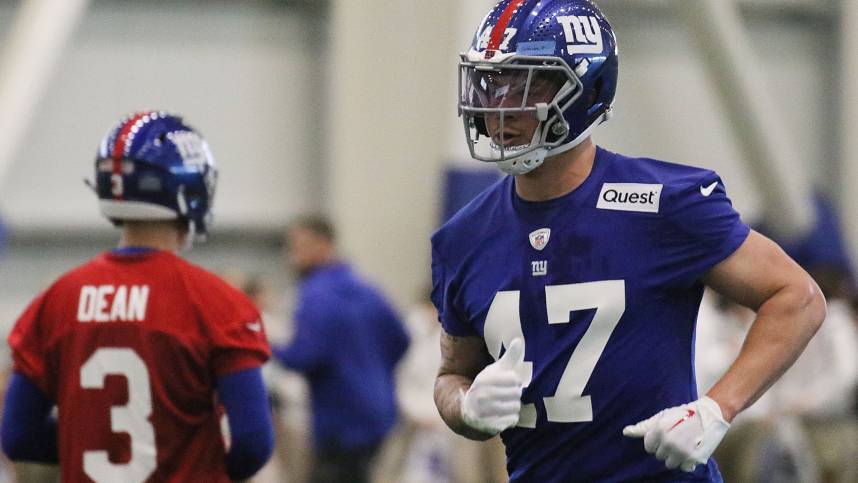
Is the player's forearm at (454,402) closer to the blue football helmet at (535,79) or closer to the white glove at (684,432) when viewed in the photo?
the white glove at (684,432)

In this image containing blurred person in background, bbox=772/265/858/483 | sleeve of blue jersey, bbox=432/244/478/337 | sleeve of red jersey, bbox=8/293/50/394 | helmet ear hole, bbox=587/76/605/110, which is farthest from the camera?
blurred person in background, bbox=772/265/858/483

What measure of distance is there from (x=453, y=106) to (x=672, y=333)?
8.18 metres

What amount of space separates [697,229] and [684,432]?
44 centimetres

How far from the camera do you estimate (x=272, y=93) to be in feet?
41.5

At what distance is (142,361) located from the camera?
11.9 ft

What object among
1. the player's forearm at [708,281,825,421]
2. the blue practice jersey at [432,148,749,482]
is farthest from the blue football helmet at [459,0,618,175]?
the player's forearm at [708,281,825,421]

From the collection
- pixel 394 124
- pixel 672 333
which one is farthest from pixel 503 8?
pixel 394 124

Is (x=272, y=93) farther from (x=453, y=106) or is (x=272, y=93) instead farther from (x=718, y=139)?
(x=718, y=139)

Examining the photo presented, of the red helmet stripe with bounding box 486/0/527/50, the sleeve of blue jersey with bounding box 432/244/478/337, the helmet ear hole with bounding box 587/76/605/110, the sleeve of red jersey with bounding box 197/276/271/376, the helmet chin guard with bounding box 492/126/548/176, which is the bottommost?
the sleeve of red jersey with bounding box 197/276/271/376

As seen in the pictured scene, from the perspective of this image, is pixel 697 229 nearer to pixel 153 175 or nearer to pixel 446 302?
pixel 446 302

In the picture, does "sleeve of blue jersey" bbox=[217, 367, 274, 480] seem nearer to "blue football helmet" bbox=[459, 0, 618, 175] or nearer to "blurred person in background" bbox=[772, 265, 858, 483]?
"blue football helmet" bbox=[459, 0, 618, 175]

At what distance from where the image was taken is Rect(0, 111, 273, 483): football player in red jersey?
3.61 metres

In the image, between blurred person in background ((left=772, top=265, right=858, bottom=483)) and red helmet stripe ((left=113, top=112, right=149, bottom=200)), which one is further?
blurred person in background ((left=772, top=265, right=858, bottom=483))

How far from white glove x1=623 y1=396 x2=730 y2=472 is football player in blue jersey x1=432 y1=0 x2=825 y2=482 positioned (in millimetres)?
66
